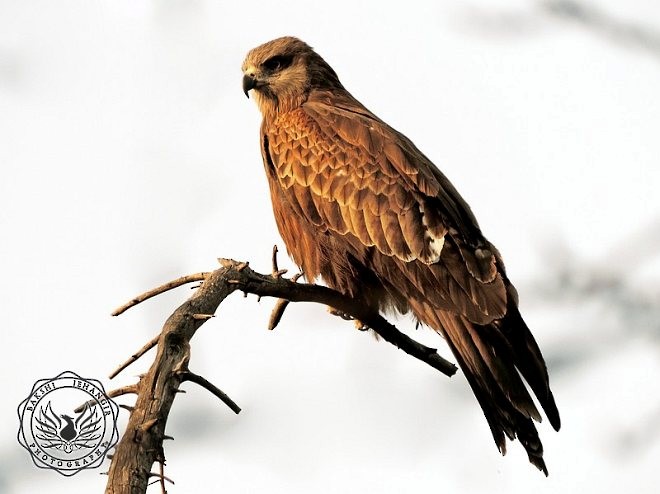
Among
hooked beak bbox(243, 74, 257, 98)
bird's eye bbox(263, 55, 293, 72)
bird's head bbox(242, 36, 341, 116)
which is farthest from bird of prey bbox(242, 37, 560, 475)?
bird's eye bbox(263, 55, 293, 72)

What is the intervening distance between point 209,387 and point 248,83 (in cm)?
424

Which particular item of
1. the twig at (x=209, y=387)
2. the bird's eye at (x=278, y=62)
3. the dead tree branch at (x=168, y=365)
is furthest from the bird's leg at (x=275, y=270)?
the bird's eye at (x=278, y=62)

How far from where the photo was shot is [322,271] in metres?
6.68

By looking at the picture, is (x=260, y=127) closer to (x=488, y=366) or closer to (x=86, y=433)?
(x=488, y=366)

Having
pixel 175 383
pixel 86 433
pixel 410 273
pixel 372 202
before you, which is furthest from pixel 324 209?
Answer: pixel 175 383

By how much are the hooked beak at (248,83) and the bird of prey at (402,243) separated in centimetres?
51

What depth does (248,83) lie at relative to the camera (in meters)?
7.88

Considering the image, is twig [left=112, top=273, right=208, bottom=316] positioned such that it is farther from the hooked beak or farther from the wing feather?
the hooked beak

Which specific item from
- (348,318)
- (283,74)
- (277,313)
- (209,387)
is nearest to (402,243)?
(348,318)

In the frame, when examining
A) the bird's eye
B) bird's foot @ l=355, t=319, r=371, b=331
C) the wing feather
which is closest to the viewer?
the wing feather

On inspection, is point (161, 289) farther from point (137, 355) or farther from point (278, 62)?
point (278, 62)

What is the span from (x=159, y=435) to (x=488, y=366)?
2841 mm

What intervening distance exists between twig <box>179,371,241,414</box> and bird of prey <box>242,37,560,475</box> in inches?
89.4

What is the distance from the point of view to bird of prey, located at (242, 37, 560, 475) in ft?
19.8
